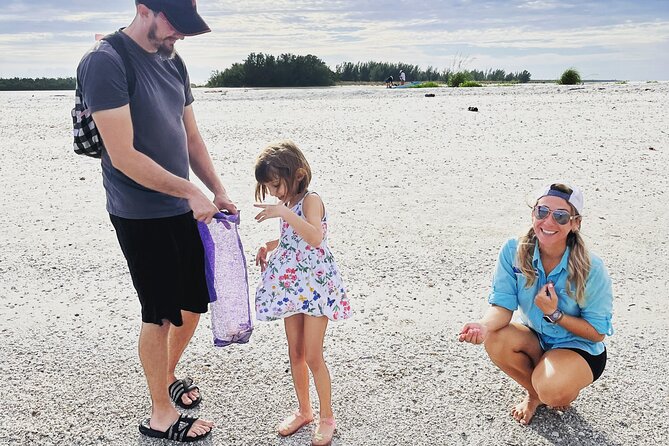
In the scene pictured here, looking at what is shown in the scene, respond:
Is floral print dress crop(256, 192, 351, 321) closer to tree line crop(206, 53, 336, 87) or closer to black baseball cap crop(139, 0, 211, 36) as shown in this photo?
black baseball cap crop(139, 0, 211, 36)

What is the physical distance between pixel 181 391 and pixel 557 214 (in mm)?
2177

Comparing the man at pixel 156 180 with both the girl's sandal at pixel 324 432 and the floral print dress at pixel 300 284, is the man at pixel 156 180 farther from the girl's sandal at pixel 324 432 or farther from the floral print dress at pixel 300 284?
the girl's sandal at pixel 324 432

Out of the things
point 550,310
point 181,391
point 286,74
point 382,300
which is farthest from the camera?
point 286,74

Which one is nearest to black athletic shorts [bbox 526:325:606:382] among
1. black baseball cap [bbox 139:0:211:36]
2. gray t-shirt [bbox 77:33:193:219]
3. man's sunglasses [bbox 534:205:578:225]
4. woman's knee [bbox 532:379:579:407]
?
woman's knee [bbox 532:379:579:407]

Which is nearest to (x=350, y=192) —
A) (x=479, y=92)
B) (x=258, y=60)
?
(x=479, y=92)

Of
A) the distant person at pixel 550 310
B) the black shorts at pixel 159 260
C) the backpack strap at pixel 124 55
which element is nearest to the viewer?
the backpack strap at pixel 124 55

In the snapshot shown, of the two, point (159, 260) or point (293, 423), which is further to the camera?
point (293, 423)

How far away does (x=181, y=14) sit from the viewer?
2885 mm

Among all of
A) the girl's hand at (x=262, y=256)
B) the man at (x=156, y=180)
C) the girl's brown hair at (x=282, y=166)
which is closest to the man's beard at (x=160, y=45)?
the man at (x=156, y=180)

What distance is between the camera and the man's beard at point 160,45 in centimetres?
293

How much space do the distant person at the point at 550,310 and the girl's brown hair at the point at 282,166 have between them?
1.09 metres

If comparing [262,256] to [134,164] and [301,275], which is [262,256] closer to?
[301,275]

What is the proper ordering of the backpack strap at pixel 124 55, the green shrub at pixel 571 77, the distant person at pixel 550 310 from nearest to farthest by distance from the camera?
the backpack strap at pixel 124 55 → the distant person at pixel 550 310 → the green shrub at pixel 571 77

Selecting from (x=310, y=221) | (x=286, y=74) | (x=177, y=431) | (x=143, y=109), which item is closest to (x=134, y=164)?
(x=143, y=109)
